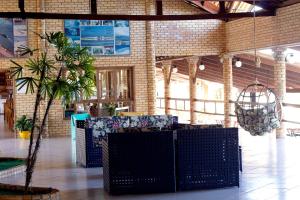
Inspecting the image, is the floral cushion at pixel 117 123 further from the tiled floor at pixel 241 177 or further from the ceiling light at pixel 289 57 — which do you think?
the ceiling light at pixel 289 57

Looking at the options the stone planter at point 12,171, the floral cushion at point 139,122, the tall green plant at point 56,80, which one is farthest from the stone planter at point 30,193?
the floral cushion at point 139,122

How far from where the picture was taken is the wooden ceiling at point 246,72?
61.8 ft

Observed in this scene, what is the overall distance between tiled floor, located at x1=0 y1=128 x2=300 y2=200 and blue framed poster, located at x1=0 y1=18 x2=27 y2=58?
325cm

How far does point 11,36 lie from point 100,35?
2.48m

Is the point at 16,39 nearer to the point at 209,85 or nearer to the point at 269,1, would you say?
the point at 269,1

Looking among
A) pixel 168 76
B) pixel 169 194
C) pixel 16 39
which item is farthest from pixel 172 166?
pixel 168 76

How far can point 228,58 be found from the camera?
1647 centimetres

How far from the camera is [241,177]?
27.0ft

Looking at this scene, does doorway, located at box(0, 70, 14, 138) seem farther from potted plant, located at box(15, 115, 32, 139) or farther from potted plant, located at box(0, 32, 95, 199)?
potted plant, located at box(0, 32, 95, 199)

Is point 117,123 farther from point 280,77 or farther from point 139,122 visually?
point 280,77

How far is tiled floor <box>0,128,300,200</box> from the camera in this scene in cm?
705

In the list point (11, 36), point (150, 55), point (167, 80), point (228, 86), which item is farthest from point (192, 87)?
point (11, 36)

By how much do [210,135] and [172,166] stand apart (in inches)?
26.4

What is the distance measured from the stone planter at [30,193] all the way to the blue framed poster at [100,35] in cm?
847
